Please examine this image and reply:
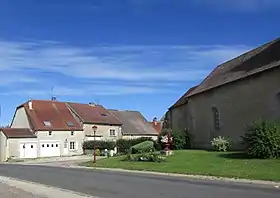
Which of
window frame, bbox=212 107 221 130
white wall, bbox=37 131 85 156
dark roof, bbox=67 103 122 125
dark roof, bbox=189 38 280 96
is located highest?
dark roof, bbox=189 38 280 96

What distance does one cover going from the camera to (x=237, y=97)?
37469 millimetres

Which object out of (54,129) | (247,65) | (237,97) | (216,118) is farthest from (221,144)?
(54,129)

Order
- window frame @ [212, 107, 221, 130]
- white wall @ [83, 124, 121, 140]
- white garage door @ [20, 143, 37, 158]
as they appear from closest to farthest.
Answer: window frame @ [212, 107, 221, 130]
white garage door @ [20, 143, 37, 158]
white wall @ [83, 124, 121, 140]

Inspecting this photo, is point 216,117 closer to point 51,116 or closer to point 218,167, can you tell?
point 218,167

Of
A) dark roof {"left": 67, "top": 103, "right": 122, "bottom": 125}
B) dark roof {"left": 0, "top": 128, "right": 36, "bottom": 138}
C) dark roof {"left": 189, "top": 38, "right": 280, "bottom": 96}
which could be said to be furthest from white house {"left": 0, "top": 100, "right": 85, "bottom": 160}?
dark roof {"left": 189, "top": 38, "right": 280, "bottom": 96}

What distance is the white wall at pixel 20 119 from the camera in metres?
60.2

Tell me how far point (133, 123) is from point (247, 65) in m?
36.4

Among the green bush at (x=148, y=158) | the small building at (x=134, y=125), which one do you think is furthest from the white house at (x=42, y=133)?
the green bush at (x=148, y=158)

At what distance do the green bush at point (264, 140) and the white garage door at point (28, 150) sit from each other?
1408 inches

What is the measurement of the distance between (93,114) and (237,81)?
3393 cm

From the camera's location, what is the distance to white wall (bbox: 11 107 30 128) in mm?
60156

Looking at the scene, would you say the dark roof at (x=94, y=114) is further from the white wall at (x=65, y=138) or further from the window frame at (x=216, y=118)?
the window frame at (x=216, y=118)

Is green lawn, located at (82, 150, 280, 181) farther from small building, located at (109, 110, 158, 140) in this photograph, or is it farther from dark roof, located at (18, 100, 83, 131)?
small building, located at (109, 110, 158, 140)

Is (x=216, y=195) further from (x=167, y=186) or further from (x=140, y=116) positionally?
(x=140, y=116)
